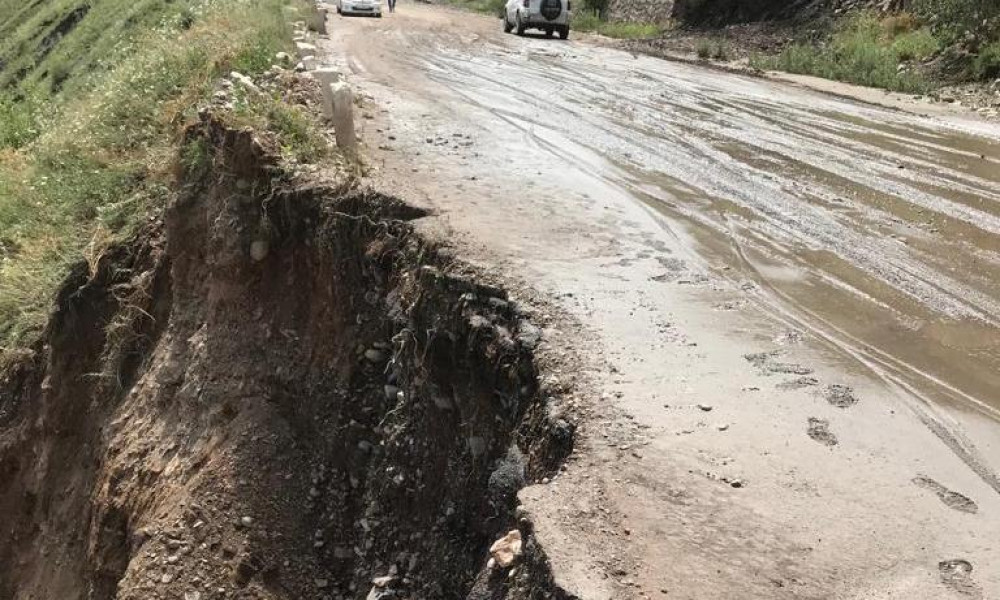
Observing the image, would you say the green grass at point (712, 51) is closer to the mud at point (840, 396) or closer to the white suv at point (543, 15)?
the white suv at point (543, 15)

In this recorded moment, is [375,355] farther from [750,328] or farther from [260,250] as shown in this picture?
[750,328]

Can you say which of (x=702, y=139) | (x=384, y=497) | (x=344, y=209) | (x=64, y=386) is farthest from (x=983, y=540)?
(x=64, y=386)

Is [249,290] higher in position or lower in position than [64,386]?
higher

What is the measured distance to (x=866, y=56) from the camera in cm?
1728

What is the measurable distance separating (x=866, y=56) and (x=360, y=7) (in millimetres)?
15309

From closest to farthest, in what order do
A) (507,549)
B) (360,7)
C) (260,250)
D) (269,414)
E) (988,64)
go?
(507,549)
(269,414)
(260,250)
(988,64)
(360,7)

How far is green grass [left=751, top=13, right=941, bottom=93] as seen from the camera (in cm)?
1581

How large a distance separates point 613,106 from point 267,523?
8.23m

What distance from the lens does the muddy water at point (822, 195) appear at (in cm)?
536

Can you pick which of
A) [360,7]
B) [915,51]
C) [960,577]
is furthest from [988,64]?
[360,7]

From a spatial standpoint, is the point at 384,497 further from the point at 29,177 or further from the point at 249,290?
the point at 29,177

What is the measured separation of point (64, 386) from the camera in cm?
A: 891

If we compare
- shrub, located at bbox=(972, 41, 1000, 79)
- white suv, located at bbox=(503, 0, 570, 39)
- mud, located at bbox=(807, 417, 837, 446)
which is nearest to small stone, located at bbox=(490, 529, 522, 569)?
mud, located at bbox=(807, 417, 837, 446)

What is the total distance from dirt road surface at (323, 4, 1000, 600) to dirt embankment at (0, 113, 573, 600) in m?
0.42
